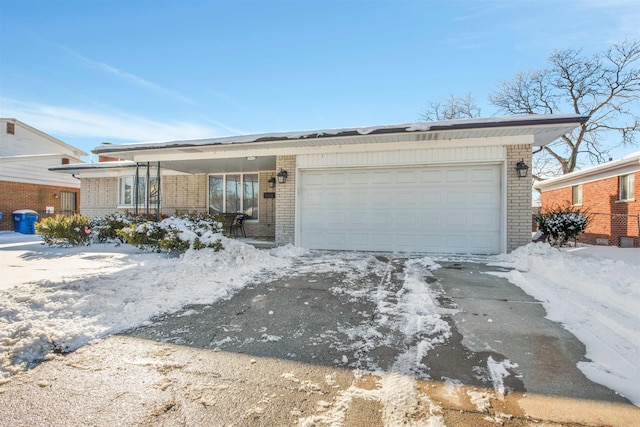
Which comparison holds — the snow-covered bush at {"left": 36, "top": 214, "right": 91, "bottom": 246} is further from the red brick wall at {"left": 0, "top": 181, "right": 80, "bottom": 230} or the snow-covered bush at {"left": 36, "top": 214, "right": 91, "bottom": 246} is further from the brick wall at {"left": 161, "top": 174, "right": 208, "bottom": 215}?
the red brick wall at {"left": 0, "top": 181, "right": 80, "bottom": 230}

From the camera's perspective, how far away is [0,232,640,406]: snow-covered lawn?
8.19ft

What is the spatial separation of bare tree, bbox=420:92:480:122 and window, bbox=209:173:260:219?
1914cm

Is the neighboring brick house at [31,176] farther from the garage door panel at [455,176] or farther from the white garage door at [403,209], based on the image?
the garage door panel at [455,176]

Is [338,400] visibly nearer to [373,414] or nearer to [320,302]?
[373,414]

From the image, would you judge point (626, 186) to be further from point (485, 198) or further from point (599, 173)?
point (485, 198)

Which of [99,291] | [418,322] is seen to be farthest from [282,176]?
[418,322]

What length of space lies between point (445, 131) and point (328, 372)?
19.7 ft

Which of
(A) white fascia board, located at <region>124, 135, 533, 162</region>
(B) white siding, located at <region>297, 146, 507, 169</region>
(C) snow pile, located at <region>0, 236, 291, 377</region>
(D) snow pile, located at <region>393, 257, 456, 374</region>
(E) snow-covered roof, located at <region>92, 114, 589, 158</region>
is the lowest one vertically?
(D) snow pile, located at <region>393, 257, 456, 374</region>

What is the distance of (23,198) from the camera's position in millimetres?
17141

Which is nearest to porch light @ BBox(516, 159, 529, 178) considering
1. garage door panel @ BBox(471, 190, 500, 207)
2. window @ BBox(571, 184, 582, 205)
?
garage door panel @ BBox(471, 190, 500, 207)

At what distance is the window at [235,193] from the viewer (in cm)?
1170

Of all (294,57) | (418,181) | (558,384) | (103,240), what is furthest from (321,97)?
(558,384)

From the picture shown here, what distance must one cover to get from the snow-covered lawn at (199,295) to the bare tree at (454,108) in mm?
21758

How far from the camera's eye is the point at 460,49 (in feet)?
34.0
